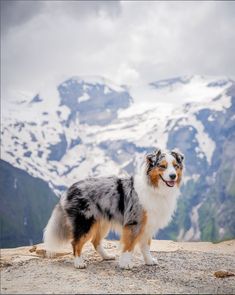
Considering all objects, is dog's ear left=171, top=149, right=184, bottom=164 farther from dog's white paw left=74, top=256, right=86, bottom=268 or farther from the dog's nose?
dog's white paw left=74, top=256, right=86, bottom=268

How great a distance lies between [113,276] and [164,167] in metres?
3.19

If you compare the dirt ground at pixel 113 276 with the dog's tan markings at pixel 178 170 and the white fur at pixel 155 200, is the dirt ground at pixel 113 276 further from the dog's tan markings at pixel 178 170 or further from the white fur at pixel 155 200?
the dog's tan markings at pixel 178 170

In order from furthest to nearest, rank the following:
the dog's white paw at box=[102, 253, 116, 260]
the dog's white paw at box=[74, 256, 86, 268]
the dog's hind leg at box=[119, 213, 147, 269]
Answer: the dog's white paw at box=[102, 253, 116, 260], the dog's hind leg at box=[119, 213, 147, 269], the dog's white paw at box=[74, 256, 86, 268]

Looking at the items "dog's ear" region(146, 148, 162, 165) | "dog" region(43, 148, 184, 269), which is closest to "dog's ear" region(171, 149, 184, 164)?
"dog" region(43, 148, 184, 269)

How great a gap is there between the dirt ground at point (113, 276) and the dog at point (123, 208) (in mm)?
639

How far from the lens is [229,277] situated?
12828 millimetres

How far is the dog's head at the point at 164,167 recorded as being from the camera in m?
12.7

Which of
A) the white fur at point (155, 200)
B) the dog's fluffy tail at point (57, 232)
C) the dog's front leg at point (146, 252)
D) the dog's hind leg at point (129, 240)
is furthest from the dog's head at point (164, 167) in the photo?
the dog's fluffy tail at point (57, 232)

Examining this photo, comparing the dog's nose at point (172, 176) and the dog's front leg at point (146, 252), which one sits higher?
the dog's nose at point (172, 176)

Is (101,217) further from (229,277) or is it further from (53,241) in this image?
(229,277)

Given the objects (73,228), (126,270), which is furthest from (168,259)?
(73,228)

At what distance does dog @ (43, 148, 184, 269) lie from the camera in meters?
13.2

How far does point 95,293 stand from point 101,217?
4004 mm

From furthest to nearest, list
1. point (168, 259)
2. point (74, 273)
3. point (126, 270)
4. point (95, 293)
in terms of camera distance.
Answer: point (168, 259) → point (126, 270) → point (74, 273) → point (95, 293)
